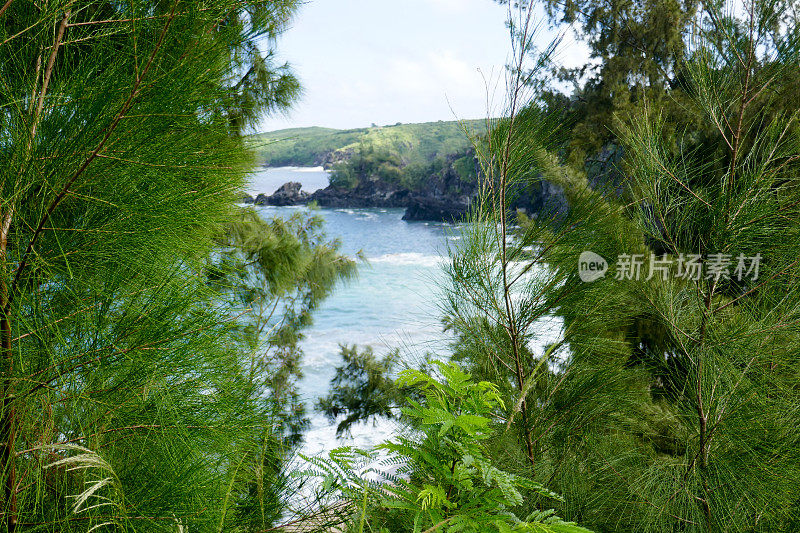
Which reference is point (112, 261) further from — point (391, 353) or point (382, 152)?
point (382, 152)

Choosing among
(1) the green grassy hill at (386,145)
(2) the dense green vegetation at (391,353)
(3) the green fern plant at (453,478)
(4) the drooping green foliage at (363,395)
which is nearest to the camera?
(3) the green fern plant at (453,478)

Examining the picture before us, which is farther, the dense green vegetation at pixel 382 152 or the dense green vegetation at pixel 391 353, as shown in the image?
the dense green vegetation at pixel 382 152

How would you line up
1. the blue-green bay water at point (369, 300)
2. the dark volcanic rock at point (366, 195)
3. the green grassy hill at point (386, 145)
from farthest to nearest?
the green grassy hill at point (386, 145) → the dark volcanic rock at point (366, 195) → the blue-green bay water at point (369, 300)

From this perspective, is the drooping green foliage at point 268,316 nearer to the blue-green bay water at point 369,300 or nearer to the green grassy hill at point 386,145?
the blue-green bay water at point 369,300

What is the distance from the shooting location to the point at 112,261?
1.03 metres

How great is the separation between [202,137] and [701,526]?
67.8 inches

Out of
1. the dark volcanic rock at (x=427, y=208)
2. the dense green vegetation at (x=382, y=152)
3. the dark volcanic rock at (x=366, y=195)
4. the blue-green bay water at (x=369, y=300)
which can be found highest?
the dense green vegetation at (x=382, y=152)

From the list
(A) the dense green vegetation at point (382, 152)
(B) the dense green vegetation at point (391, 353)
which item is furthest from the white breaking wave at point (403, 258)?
(B) the dense green vegetation at point (391, 353)

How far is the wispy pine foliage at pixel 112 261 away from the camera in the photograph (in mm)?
838

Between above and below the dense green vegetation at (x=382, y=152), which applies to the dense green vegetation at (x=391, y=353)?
below

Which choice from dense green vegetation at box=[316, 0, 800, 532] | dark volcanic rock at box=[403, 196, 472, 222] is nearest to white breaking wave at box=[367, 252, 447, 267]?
dark volcanic rock at box=[403, 196, 472, 222]

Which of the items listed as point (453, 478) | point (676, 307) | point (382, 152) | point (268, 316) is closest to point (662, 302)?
point (676, 307)

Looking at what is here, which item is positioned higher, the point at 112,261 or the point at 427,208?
the point at 112,261

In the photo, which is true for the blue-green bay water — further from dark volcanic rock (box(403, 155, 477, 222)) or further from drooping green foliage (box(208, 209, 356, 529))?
drooping green foliage (box(208, 209, 356, 529))
